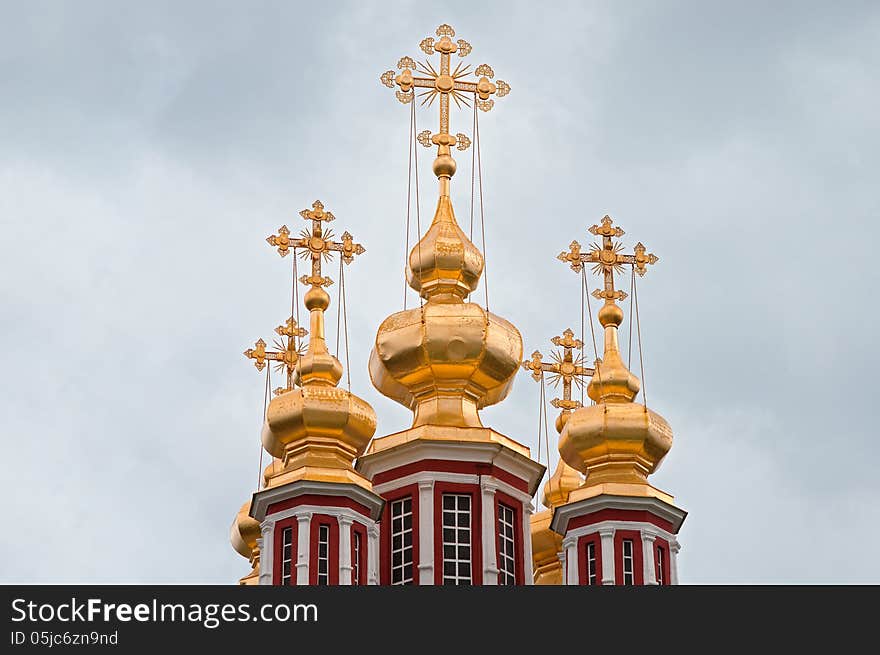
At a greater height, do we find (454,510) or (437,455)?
(437,455)

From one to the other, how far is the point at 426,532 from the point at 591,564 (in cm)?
278

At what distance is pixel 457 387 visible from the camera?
4738cm

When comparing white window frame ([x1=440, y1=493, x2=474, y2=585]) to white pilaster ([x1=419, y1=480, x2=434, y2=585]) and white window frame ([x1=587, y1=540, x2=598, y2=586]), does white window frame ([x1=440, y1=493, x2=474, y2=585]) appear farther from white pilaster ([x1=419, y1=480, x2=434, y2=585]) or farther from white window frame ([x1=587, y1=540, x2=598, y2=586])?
white window frame ([x1=587, y1=540, x2=598, y2=586])

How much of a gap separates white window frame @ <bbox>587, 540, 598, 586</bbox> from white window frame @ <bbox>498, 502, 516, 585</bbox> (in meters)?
1.24

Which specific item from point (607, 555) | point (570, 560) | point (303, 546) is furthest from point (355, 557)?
point (607, 555)

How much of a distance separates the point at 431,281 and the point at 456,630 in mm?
14715

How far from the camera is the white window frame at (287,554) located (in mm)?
44625

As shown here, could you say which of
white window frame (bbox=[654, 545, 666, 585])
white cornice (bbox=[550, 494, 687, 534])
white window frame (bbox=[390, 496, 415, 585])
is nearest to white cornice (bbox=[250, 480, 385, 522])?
white window frame (bbox=[390, 496, 415, 585])

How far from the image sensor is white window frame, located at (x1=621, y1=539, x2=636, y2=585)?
45469mm

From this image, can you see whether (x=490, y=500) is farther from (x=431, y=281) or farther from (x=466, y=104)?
(x=466, y=104)

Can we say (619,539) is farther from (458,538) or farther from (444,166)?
(444,166)

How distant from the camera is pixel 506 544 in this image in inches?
1825

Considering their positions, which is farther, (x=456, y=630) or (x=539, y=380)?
(x=539, y=380)

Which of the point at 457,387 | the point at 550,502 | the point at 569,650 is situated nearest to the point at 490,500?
the point at 457,387
